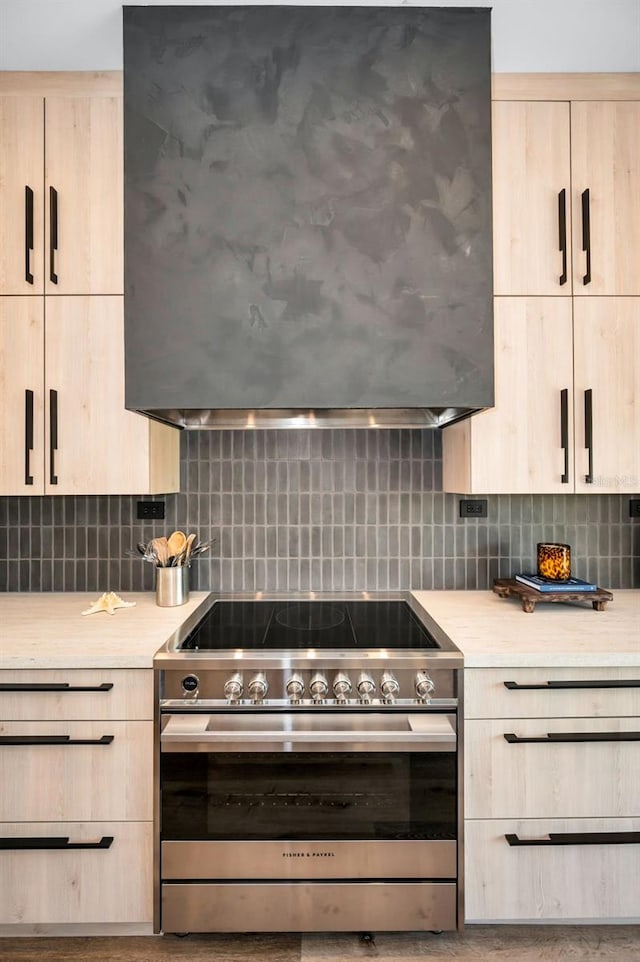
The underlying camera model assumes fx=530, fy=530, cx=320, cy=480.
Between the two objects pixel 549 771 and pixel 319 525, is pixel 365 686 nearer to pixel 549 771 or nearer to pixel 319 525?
pixel 549 771

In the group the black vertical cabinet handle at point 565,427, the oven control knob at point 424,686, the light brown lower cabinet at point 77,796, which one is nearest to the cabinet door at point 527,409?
the black vertical cabinet handle at point 565,427

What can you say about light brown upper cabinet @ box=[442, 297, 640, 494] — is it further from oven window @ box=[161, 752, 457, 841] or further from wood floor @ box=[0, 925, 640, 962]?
wood floor @ box=[0, 925, 640, 962]

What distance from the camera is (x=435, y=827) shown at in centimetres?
151

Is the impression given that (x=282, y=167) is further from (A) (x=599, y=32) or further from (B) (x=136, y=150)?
(A) (x=599, y=32)

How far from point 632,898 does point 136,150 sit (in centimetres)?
266

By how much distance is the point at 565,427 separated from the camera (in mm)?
1837

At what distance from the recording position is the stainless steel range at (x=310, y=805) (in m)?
1.50

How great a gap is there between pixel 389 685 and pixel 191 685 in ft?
1.84

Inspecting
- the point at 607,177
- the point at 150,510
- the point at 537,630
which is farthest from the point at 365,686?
the point at 607,177

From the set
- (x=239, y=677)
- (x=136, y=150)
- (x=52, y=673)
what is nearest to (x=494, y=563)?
(x=239, y=677)

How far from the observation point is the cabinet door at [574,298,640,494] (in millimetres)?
1844

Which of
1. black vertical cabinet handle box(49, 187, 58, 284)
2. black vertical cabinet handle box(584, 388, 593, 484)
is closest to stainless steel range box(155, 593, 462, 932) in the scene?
black vertical cabinet handle box(584, 388, 593, 484)

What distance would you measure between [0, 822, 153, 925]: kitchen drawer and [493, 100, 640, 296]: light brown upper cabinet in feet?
6.94

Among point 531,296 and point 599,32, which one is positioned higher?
point 599,32
